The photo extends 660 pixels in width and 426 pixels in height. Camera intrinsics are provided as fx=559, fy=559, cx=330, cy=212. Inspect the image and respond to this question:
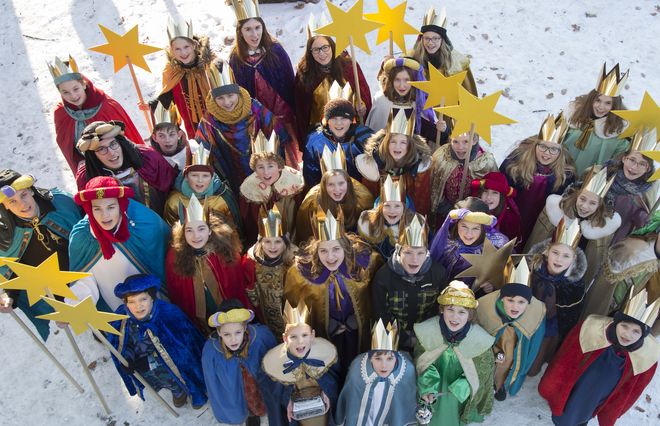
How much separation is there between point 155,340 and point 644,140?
4592mm

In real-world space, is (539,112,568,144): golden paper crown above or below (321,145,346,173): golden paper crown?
below

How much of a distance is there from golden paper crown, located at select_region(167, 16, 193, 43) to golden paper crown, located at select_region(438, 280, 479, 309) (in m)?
3.96

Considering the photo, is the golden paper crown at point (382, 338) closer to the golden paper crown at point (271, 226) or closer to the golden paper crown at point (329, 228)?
the golden paper crown at point (329, 228)

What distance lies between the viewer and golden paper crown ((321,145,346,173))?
5102 millimetres

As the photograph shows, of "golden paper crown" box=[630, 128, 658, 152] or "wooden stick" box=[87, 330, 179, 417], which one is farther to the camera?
"golden paper crown" box=[630, 128, 658, 152]

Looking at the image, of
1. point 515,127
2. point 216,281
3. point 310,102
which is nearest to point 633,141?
point 515,127

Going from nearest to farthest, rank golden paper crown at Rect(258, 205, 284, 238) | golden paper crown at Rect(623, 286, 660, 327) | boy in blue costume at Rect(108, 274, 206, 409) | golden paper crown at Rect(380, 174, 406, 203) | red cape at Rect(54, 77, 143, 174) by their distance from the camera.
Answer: golden paper crown at Rect(623, 286, 660, 327), boy in blue costume at Rect(108, 274, 206, 409), golden paper crown at Rect(258, 205, 284, 238), golden paper crown at Rect(380, 174, 406, 203), red cape at Rect(54, 77, 143, 174)

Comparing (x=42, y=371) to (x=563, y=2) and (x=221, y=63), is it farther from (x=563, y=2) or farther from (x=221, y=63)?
(x=563, y=2)

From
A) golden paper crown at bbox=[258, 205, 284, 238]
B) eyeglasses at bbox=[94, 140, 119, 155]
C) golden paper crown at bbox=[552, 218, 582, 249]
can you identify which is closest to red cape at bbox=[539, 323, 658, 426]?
golden paper crown at bbox=[552, 218, 582, 249]

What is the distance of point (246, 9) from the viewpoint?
6.12 m

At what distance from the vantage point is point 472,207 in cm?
477

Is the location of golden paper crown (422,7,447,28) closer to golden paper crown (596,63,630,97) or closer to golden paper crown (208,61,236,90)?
golden paper crown (596,63,630,97)

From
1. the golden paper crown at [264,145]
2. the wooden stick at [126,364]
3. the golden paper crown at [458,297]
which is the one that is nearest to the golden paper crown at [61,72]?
the golden paper crown at [264,145]

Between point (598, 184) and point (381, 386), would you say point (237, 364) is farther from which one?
point (598, 184)
